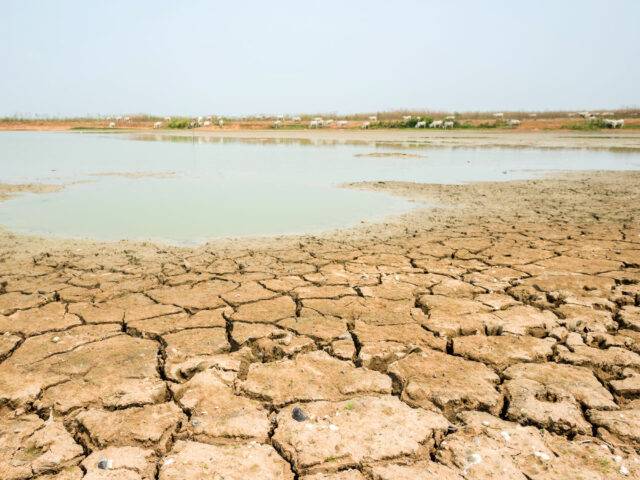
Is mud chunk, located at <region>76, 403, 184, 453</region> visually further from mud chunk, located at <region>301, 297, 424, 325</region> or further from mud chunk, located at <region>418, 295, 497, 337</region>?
mud chunk, located at <region>418, 295, 497, 337</region>

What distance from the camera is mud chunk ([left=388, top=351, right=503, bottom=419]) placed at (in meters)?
2.15

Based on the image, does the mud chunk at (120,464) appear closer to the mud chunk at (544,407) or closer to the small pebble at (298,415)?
the small pebble at (298,415)

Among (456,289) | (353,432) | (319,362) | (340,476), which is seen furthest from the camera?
(456,289)

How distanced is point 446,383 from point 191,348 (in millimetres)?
1338

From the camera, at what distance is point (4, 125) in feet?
153

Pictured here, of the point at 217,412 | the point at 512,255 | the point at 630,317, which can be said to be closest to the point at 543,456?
the point at 217,412

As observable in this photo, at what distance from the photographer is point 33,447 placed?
1.84 meters

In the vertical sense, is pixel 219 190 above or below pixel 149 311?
above

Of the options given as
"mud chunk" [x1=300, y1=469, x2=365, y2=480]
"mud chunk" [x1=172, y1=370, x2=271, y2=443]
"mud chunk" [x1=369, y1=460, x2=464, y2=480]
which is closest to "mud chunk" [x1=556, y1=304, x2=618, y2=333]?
"mud chunk" [x1=369, y1=460, x2=464, y2=480]

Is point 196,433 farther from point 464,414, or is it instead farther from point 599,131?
point 599,131

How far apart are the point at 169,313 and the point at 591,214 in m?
5.43

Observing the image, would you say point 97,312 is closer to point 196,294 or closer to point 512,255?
point 196,294

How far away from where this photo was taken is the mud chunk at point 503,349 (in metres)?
2.54

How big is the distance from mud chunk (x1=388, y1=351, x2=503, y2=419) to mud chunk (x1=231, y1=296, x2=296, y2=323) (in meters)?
0.88
